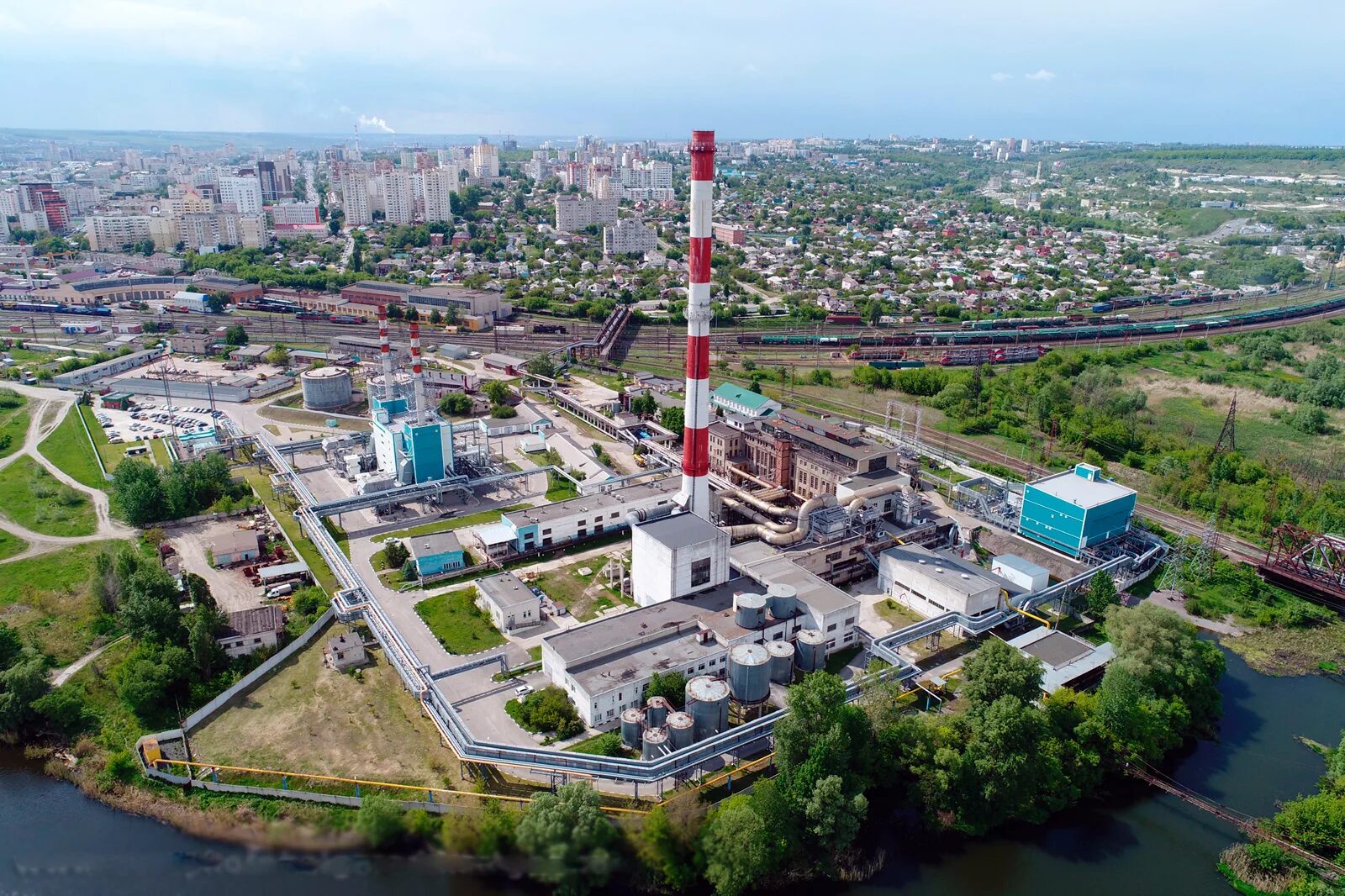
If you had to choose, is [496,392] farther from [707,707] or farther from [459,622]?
[707,707]

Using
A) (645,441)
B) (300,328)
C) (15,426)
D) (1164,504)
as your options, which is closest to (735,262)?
(300,328)

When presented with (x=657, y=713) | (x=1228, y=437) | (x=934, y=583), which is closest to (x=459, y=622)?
(x=657, y=713)

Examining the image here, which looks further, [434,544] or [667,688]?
[434,544]

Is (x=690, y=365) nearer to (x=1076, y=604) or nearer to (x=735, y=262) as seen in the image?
(x=1076, y=604)

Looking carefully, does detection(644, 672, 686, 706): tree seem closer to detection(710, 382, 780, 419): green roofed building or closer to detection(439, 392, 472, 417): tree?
detection(710, 382, 780, 419): green roofed building

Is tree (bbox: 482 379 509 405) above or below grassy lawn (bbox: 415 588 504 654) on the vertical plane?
above

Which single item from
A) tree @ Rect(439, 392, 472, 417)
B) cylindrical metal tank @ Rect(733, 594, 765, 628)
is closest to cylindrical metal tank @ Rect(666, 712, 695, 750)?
cylindrical metal tank @ Rect(733, 594, 765, 628)

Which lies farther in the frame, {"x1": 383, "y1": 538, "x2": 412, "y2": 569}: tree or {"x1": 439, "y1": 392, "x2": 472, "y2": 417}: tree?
{"x1": 439, "y1": 392, "x2": 472, "y2": 417}: tree
